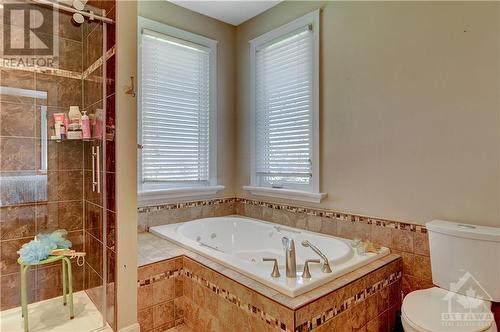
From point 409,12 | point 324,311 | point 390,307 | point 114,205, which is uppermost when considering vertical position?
point 409,12

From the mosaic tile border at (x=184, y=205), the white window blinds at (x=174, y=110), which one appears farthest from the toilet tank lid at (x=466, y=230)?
the white window blinds at (x=174, y=110)

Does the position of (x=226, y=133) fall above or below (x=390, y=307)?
above

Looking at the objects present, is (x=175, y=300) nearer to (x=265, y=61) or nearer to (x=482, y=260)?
(x=482, y=260)

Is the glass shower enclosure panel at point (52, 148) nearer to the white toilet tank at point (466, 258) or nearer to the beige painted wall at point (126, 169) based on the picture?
the beige painted wall at point (126, 169)

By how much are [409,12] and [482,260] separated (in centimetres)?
166

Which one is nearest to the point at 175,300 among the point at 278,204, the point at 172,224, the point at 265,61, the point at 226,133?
the point at 172,224

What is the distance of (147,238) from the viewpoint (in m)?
2.58

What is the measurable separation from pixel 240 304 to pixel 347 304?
0.59 m

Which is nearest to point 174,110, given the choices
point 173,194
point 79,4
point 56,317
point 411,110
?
point 173,194

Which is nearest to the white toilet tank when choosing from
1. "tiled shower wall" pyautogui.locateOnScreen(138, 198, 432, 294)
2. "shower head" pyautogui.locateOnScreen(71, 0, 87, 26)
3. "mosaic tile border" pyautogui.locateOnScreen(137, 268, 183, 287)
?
"tiled shower wall" pyautogui.locateOnScreen(138, 198, 432, 294)

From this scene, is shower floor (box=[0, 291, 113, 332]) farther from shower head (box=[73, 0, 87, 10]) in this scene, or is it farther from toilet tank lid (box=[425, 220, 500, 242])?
toilet tank lid (box=[425, 220, 500, 242])

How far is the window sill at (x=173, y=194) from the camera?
2.77m

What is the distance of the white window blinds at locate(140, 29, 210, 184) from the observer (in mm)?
2818

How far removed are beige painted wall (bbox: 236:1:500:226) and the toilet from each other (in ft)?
0.75
